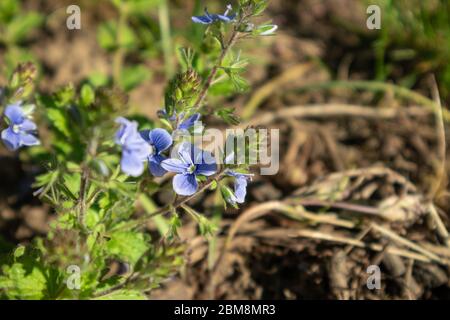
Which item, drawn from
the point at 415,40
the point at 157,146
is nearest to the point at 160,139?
the point at 157,146

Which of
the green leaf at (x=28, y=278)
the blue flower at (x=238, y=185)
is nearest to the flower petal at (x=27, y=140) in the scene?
the green leaf at (x=28, y=278)

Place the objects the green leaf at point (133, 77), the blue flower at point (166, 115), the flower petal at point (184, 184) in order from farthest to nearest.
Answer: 1. the green leaf at point (133, 77)
2. the blue flower at point (166, 115)
3. the flower petal at point (184, 184)

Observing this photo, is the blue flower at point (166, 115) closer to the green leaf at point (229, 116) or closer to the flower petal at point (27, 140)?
the green leaf at point (229, 116)

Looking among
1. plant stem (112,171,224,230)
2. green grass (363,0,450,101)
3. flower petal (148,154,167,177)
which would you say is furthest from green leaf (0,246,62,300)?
green grass (363,0,450,101)

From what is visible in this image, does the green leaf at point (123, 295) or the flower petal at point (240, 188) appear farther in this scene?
the green leaf at point (123, 295)

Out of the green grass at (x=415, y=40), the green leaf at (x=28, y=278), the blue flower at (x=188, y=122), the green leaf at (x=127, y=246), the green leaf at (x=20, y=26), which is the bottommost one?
the green leaf at (x=28, y=278)

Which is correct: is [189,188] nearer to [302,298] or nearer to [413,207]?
[302,298]

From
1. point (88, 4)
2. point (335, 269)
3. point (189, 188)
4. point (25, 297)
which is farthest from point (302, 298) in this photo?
point (88, 4)
